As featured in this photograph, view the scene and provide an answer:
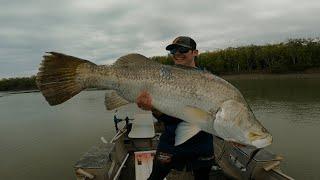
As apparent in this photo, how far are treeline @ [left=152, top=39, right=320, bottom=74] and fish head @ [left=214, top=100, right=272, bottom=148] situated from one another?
7947 cm

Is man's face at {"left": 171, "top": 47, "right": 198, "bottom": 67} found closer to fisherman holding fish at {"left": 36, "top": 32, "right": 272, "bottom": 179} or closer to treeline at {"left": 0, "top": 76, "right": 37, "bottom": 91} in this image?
fisherman holding fish at {"left": 36, "top": 32, "right": 272, "bottom": 179}

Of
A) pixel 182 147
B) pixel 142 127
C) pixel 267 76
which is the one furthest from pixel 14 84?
pixel 182 147

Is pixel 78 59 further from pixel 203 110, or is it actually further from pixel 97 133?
pixel 97 133

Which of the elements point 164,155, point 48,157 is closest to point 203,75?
point 164,155

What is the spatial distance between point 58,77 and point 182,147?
1.92 metres

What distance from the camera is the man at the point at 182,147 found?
4449 millimetres

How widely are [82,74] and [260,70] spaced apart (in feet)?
285

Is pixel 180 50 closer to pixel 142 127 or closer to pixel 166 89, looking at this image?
pixel 166 89

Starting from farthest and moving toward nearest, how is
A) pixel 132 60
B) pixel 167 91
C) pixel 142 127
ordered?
pixel 142 127 < pixel 132 60 < pixel 167 91

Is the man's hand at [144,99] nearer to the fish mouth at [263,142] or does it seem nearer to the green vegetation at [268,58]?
the fish mouth at [263,142]

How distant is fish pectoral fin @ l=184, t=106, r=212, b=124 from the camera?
143 inches

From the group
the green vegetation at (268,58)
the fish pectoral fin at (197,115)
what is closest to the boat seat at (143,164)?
the fish pectoral fin at (197,115)

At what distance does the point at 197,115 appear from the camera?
3.63 meters

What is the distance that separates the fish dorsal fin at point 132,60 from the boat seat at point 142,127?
8078 mm
